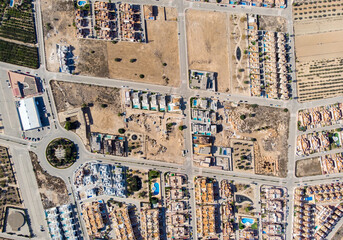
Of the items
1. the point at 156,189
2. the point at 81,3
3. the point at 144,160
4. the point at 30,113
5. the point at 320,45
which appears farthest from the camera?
the point at 156,189

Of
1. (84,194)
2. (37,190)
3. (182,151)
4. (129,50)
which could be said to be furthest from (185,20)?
(37,190)

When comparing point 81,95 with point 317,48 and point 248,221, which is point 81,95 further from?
point 317,48

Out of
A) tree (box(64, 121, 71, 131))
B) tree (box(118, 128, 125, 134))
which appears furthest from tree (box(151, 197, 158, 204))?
tree (box(64, 121, 71, 131))

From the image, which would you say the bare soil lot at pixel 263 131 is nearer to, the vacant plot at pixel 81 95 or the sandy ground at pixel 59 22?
the vacant plot at pixel 81 95

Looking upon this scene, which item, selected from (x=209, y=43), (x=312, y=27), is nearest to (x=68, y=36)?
(x=209, y=43)

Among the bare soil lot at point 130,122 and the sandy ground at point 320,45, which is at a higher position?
the sandy ground at point 320,45

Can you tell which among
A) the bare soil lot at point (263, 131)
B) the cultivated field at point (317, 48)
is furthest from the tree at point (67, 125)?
the cultivated field at point (317, 48)
